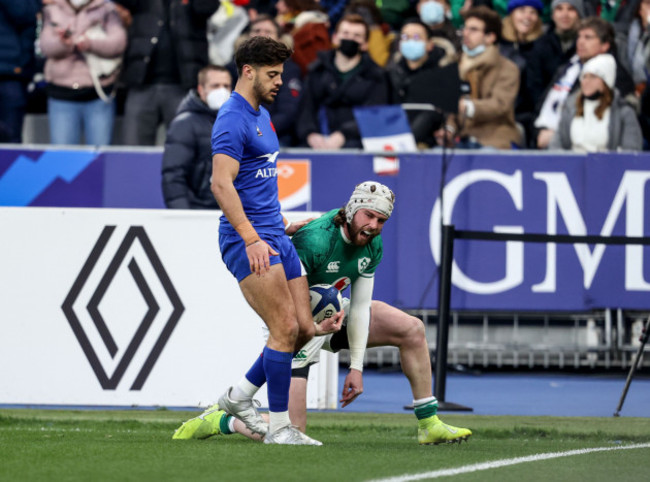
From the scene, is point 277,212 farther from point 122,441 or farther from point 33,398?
point 33,398

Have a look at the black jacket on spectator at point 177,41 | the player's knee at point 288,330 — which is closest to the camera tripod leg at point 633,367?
the player's knee at point 288,330

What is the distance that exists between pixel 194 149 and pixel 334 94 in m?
2.20

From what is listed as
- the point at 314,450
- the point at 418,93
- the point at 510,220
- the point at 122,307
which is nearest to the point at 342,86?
the point at 418,93

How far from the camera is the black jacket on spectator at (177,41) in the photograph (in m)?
14.5

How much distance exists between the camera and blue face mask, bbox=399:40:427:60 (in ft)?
47.5

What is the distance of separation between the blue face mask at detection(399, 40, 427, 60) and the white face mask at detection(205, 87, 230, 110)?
8.91 feet

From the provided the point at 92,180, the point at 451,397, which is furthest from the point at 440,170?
the point at 92,180

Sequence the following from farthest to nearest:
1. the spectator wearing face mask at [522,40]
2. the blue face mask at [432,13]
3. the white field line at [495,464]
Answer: the blue face mask at [432,13], the spectator wearing face mask at [522,40], the white field line at [495,464]

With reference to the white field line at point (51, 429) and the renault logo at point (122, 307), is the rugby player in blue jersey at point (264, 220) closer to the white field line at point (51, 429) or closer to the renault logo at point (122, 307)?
the white field line at point (51, 429)

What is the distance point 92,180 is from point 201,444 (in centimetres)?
620

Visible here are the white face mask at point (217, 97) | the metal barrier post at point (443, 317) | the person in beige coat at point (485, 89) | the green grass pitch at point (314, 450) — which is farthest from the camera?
the person in beige coat at point (485, 89)

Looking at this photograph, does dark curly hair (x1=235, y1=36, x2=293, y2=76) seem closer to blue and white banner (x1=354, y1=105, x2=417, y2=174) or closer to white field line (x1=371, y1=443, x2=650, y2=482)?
white field line (x1=371, y1=443, x2=650, y2=482)

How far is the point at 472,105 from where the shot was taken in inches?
544

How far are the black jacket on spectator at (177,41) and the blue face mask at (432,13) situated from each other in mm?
2389
